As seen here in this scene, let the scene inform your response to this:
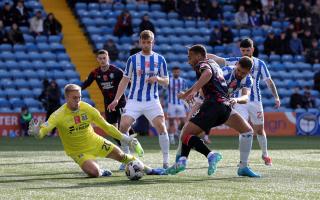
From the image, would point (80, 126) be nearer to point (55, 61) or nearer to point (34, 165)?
point (34, 165)

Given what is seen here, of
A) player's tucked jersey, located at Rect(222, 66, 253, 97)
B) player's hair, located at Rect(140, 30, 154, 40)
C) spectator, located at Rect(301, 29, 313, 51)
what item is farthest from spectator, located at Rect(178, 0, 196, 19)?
player's tucked jersey, located at Rect(222, 66, 253, 97)

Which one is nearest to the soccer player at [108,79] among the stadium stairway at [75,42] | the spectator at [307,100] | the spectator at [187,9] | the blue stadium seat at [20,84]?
the stadium stairway at [75,42]

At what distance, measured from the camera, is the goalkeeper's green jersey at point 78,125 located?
11.7 metres

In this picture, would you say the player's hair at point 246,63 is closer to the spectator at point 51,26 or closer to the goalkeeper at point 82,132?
the goalkeeper at point 82,132

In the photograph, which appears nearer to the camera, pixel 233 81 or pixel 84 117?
pixel 84 117

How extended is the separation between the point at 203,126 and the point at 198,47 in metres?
1.13

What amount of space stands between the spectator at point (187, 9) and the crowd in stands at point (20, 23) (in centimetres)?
540

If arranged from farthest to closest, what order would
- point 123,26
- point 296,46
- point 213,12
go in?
point 213,12 → point 296,46 → point 123,26

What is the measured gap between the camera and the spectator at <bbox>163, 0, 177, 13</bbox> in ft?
108

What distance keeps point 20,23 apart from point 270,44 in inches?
379

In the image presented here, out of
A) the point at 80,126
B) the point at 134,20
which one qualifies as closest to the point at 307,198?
the point at 80,126

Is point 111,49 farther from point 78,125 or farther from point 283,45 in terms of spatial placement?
point 78,125

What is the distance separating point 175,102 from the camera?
80.4 ft

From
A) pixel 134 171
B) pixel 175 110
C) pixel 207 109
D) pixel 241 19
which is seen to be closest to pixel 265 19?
pixel 241 19
